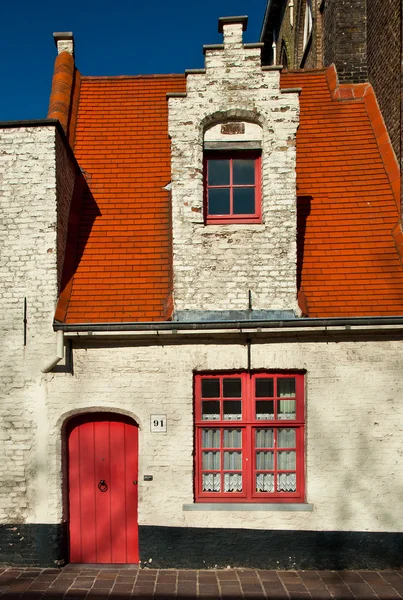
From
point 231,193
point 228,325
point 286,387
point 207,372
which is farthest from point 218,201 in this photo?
point 286,387

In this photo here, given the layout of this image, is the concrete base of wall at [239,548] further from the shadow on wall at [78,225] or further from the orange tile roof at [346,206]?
the shadow on wall at [78,225]

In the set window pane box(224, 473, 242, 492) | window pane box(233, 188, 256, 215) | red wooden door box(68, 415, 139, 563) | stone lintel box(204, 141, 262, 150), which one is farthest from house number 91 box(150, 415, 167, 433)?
stone lintel box(204, 141, 262, 150)

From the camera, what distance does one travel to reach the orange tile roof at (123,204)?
7016 millimetres

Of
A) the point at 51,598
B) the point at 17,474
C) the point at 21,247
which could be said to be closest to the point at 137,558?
the point at 51,598

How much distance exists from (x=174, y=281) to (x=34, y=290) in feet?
6.90

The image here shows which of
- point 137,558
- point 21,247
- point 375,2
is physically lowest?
point 137,558

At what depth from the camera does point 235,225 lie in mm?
6973

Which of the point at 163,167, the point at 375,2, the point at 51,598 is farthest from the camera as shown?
the point at 375,2

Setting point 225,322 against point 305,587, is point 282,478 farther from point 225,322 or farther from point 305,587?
point 225,322

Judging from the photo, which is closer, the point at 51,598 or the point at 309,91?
the point at 51,598

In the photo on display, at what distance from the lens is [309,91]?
9961mm

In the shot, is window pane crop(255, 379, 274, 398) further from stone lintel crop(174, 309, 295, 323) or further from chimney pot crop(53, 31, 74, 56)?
chimney pot crop(53, 31, 74, 56)

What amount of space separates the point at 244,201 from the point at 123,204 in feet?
7.15

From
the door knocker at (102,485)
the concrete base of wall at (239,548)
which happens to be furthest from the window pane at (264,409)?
the door knocker at (102,485)
